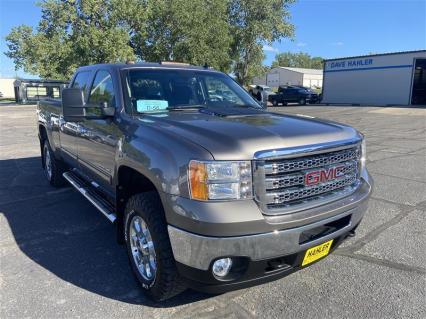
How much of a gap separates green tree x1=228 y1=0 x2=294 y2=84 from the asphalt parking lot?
37.1m

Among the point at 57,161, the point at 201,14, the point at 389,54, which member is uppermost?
the point at 201,14

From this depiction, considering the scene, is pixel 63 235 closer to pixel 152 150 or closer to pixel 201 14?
pixel 152 150

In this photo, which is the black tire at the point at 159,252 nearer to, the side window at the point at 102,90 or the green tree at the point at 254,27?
the side window at the point at 102,90

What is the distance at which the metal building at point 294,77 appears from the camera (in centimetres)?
8231

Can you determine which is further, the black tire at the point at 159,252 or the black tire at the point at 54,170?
the black tire at the point at 54,170

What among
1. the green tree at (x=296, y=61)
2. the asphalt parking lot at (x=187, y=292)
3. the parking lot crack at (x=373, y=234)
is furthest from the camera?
the green tree at (x=296, y=61)

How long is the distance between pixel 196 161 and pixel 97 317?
4.69 ft

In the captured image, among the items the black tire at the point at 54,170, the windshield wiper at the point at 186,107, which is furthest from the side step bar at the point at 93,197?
the windshield wiper at the point at 186,107

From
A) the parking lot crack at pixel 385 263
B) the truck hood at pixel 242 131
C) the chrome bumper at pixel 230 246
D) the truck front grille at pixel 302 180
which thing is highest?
the truck hood at pixel 242 131

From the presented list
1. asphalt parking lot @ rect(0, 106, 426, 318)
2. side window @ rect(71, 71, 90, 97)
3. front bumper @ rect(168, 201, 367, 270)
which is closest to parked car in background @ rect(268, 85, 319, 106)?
asphalt parking lot @ rect(0, 106, 426, 318)

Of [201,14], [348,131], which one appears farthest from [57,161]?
[201,14]

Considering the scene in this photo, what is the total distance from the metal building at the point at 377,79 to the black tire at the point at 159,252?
33.1 meters

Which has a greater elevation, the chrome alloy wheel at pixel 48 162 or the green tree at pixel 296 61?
the green tree at pixel 296 61

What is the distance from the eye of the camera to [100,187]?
430 centimetres
